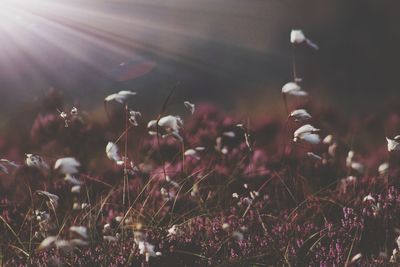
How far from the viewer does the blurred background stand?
9820 mm

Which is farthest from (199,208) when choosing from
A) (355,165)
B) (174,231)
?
(355,165)

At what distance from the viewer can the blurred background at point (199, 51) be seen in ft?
32.2

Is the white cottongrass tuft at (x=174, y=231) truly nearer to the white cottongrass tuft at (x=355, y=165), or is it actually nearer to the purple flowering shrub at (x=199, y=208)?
the purple flowering shrub at (x=199, y=208)

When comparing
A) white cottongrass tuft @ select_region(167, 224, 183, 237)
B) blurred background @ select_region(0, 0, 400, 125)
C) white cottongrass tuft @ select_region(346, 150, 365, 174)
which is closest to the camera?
white cottongrass tuft @ select_region(167, 224, 183, 237)

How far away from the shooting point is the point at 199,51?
1202 centimetres

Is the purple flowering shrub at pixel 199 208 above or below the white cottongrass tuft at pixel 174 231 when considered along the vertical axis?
below

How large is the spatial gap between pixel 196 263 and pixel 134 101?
580 cm

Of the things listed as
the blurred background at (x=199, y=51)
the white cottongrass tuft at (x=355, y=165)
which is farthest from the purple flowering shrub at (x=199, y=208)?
the blurred background at (x=199, y=51)

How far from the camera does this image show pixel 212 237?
326 centimetres

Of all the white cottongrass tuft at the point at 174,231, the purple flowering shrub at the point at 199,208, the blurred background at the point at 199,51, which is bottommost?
the blurred background at the point at 199,51

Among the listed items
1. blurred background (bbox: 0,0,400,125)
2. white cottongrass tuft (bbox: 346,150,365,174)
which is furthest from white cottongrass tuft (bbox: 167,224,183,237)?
blurred background (bbox: 0,0,400,125)

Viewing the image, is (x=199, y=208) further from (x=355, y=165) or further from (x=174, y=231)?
(x=355, y=165)

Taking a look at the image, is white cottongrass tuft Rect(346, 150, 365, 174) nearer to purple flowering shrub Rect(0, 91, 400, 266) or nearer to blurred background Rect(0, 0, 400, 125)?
purple flowering shrub Rect(0, 91, 400, 266)

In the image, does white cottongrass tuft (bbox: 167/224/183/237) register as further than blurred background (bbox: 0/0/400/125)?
No
